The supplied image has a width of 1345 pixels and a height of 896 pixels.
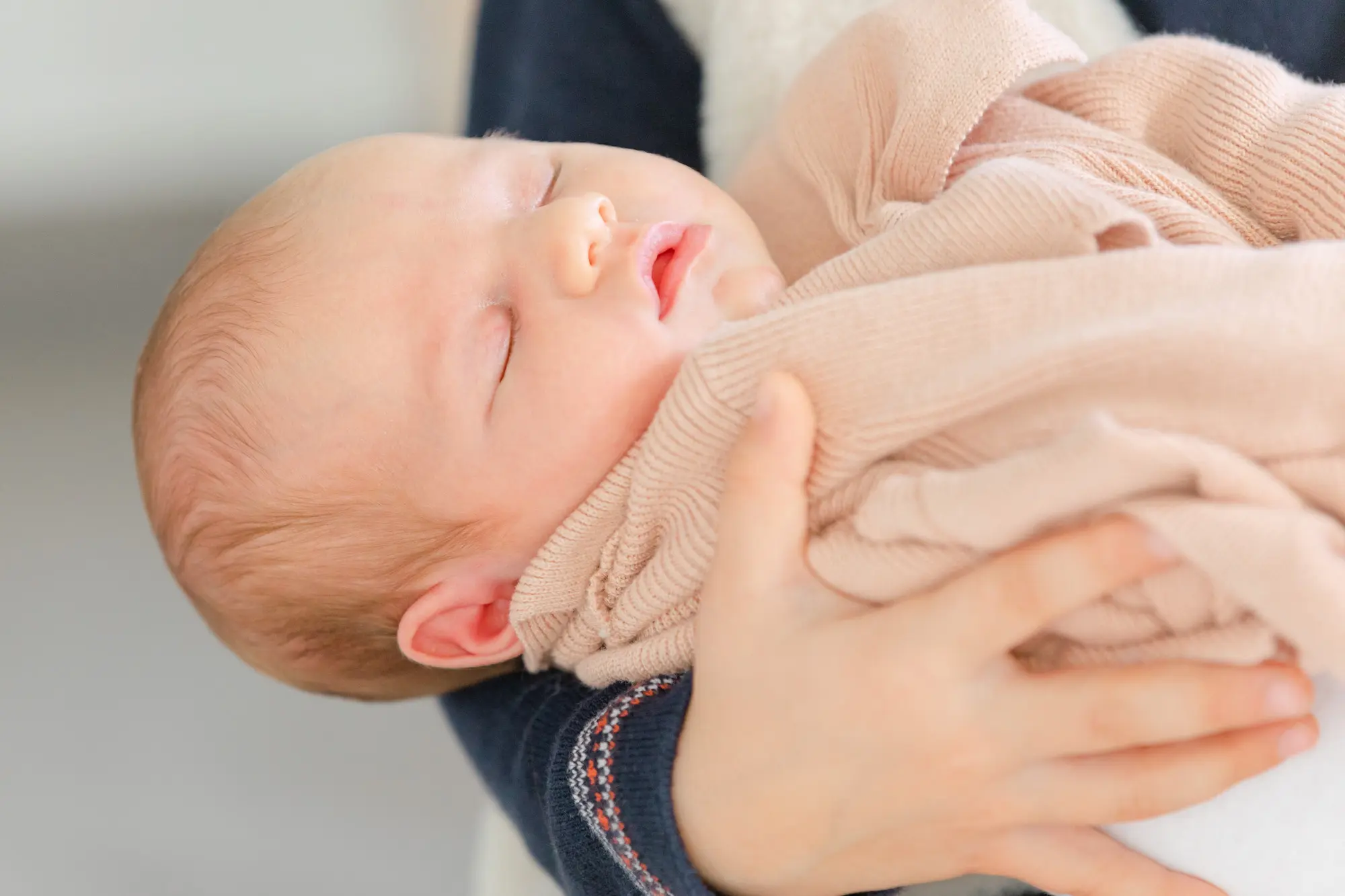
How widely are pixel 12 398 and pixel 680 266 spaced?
4.14 ft

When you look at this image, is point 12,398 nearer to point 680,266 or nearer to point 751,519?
point 680,266

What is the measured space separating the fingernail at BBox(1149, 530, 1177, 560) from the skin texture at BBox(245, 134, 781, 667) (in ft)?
1.11

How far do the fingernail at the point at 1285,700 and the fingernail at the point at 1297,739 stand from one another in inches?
0.5

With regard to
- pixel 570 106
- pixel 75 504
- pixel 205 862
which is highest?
pixel 570 106

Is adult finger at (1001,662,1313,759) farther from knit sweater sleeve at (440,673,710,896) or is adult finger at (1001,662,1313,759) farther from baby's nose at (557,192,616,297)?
baby's nose at (557,192,616,297)

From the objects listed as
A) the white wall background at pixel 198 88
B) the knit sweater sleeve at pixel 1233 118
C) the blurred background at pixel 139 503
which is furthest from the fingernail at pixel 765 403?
the white wall background at pixel 198 88

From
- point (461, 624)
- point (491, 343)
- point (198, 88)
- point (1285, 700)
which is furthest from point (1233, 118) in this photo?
point (198, 88)

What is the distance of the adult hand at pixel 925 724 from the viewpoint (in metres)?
0.56

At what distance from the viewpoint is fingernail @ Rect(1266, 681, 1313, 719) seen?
54 centimetres

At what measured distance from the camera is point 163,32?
1406mm

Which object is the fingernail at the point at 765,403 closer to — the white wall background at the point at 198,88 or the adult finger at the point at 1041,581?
the adult finger at the point at 1041,581

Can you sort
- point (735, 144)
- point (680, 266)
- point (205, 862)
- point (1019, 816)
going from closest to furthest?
point (1019, 816)
point (680, 266)
point (735, 144)
point (205, 862)

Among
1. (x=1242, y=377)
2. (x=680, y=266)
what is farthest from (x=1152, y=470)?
(x=680, y=266)

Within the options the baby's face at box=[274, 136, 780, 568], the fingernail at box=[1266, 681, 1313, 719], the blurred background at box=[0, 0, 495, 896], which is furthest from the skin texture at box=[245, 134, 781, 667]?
the blurred background at box=[0, 0, 495, 896]
